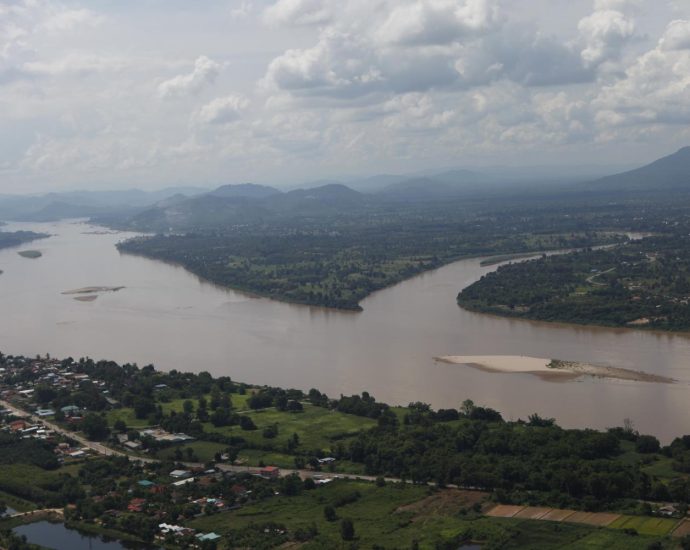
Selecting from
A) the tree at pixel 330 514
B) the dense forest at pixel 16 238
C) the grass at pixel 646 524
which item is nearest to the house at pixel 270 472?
the tree at pixel 330 514

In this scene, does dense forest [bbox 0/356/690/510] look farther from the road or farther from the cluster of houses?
the cluster of houses

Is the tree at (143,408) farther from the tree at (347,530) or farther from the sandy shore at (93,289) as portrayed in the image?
the sandy shore at (93,289)

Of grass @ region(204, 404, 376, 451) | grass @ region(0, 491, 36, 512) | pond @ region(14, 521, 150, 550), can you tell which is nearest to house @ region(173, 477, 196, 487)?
pond @ region(14, 521, 150, 550)

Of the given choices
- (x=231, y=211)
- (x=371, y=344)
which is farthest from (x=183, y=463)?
(x=231, y=211)

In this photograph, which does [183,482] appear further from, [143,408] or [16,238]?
[16,238]

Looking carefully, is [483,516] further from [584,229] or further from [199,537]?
[584,229]

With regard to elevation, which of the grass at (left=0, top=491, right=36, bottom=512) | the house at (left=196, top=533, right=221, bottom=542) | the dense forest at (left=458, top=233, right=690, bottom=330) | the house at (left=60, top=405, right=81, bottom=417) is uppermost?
the dense forest at (left=458, top=233, right=690, bottom=330)
